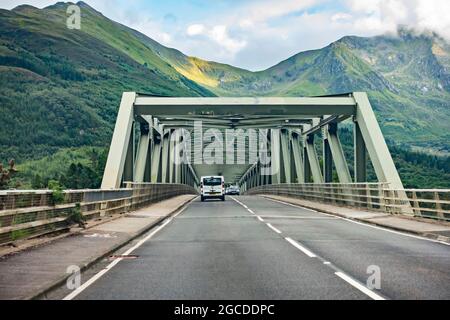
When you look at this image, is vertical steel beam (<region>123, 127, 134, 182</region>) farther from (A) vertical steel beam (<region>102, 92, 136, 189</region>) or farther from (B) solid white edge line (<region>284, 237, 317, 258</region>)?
(B) solid white edge line (<region>284, 237, 317, 258</region>)

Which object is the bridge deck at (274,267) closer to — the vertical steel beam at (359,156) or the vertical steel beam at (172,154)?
the vertical steel beam at (359,156)

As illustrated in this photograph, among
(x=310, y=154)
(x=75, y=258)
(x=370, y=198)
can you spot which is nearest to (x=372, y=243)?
(x=75, y=258)

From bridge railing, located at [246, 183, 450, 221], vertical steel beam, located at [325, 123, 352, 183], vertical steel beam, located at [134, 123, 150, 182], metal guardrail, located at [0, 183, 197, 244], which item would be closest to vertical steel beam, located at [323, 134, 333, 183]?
vertical steel beam, located at [325, 123, 352, 183]

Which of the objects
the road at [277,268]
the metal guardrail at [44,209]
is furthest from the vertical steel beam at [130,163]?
the road at [277,268]

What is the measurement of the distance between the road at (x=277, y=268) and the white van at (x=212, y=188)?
34.8 meters

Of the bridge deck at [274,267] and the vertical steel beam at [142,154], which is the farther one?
the vertical steel beam at [142,154]

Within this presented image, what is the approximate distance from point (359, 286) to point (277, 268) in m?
2.09

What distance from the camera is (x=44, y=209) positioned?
14.3m

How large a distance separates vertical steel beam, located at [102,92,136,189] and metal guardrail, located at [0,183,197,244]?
4297 millimetres

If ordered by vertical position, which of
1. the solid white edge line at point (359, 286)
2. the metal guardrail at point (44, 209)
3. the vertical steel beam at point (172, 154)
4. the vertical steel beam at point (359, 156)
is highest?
the vertical steel beam at point (172, 154)

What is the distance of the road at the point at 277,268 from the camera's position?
7.90 m

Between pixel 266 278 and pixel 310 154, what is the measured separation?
39.9 meters
